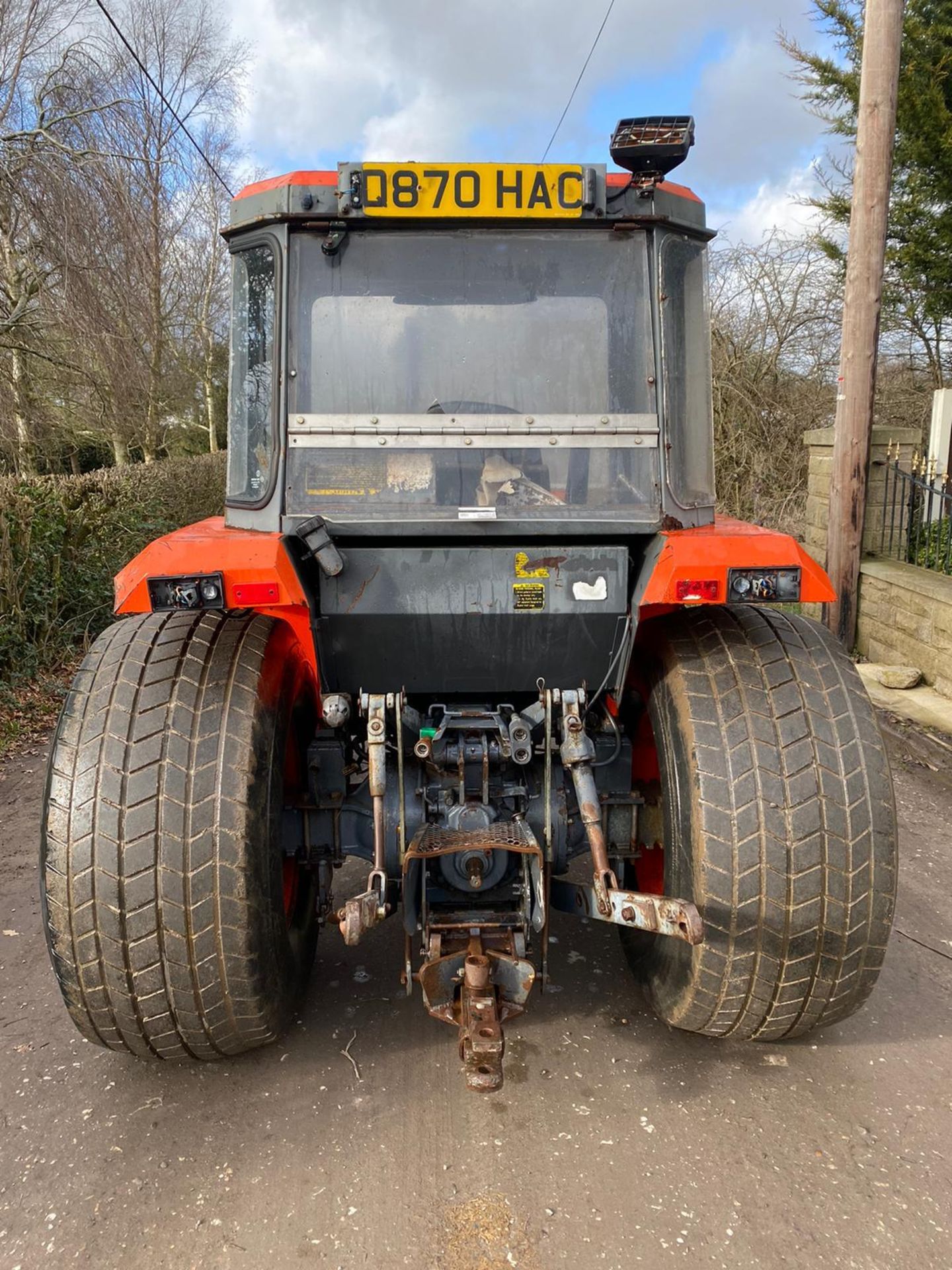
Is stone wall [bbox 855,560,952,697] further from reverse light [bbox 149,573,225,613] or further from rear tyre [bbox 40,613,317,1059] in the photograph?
reverse light [bbox 149,573,225,613]

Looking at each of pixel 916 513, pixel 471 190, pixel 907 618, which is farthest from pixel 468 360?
pixel 916 513

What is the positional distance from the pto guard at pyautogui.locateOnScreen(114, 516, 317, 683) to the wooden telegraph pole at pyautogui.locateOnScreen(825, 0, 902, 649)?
18.6ft

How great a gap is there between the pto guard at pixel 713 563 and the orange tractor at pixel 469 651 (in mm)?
11

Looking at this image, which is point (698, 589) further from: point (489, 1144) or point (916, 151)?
point (916, 151)

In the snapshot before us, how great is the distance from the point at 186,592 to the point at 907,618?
19.8 feet

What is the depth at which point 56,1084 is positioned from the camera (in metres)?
2.69

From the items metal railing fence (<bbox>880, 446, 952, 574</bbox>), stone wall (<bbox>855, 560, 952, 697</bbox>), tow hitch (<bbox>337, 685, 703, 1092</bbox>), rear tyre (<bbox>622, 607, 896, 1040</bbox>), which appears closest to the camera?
tow hitch (<bbox>337, 685, 703, 1092</bbox>)

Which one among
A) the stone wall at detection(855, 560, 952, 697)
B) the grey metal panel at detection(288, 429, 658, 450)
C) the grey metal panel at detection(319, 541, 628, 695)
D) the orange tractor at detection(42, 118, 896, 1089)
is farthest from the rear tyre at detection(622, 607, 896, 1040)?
the stone wall at detection(855, 560, 952, 697)

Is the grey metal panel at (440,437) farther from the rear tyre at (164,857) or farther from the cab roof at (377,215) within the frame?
the rear tyre at (164,857)

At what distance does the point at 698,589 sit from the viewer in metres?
2.38

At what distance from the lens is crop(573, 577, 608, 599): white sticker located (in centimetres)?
256

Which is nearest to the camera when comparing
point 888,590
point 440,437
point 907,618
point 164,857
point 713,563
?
point 164,857

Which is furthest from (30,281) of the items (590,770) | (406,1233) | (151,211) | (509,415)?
(406,1233)

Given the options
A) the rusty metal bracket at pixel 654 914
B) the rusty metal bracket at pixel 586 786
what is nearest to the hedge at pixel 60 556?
the rusty metal bracket at pixel 586 786
